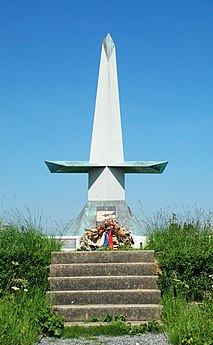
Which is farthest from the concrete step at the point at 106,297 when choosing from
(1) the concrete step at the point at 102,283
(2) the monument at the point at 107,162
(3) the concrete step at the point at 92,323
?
(2) the monument at the point at 107,162

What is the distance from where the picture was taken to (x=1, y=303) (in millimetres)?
4848

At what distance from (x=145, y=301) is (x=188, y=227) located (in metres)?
1.77

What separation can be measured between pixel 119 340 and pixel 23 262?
201cm

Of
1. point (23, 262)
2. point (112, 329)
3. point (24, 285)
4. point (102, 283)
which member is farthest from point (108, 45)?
point (112, 329)

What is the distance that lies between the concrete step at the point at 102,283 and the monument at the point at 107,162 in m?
7.89

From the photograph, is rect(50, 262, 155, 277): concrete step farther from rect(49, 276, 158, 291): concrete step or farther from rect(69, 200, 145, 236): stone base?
rect(69, 200, 145, 236): stone base

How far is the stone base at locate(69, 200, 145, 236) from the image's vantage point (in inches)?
528

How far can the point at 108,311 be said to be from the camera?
5.36 m

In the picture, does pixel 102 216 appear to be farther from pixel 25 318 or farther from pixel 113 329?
pixel 25 318

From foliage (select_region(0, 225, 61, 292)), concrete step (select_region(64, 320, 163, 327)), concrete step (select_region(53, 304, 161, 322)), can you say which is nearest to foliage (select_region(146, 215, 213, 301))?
concrete step (select_region(53, 304, 161, 322))

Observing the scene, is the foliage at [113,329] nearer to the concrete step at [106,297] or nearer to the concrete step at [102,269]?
the concrete step at [106,297]

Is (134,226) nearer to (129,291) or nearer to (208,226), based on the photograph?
(208,226)

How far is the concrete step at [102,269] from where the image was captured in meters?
6.04

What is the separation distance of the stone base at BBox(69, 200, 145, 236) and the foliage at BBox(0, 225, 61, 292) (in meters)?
6.97
